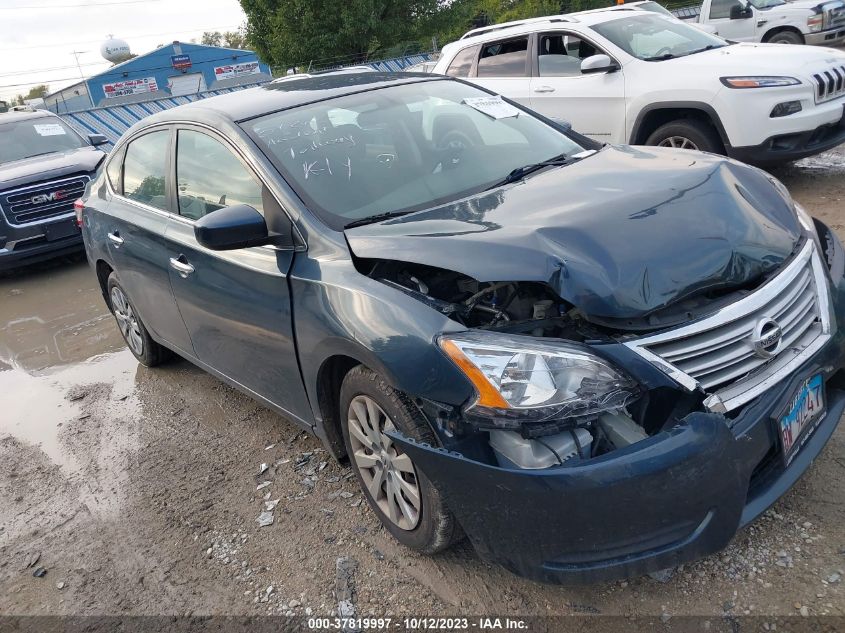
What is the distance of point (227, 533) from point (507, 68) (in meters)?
6.10

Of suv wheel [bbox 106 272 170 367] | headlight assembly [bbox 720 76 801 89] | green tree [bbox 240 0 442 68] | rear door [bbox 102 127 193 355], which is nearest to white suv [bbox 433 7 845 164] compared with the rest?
headlight assembly [bbox 720 76 801 89]

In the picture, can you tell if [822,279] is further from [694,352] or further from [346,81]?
[346,81]

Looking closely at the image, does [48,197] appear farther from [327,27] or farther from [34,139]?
[327,27]

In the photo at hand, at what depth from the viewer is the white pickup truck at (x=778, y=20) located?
13.0m

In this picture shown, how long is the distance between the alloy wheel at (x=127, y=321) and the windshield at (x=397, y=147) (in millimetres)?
2250

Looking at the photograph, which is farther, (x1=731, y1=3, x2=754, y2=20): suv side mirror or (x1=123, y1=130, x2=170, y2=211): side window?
(x1=731, y1=3, x2=754, y2=20): suv side mirror

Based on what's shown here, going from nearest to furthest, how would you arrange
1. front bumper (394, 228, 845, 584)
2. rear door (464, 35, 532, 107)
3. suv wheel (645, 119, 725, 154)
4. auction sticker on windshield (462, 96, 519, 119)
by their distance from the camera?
front bumper (394, 228, 845, 584)
auction sticker on windshield (462, 96, 519, 119)
suv wheel (645, 119, 725, 154)
rear door (464, 35, 532, 107)

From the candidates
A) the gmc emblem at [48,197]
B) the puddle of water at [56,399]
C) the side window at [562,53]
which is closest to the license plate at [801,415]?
the puddle of water at [56,399]

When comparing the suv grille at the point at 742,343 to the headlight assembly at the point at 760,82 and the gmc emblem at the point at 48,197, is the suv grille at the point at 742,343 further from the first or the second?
the gmc emblem at the point at 48,197

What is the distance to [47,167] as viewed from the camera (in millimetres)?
8375

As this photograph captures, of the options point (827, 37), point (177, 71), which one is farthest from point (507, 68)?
point (177, 71)

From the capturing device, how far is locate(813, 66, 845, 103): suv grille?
5.88 metres

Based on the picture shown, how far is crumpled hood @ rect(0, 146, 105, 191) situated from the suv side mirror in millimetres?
10984

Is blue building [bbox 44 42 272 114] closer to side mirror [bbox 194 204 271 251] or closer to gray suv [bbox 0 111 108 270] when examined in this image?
gray suv [bbox 0 111 108 270]
